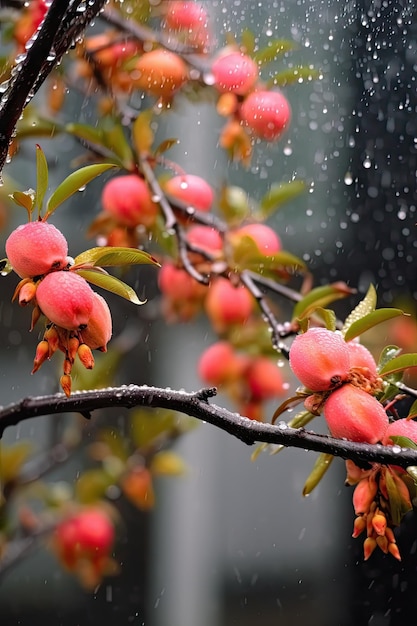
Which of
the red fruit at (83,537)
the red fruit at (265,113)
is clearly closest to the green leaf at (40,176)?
the red fruit at (265,113)

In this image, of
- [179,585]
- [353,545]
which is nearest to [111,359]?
[353,545]

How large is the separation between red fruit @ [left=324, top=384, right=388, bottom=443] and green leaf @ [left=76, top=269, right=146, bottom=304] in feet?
0.30

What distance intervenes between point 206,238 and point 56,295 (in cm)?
47

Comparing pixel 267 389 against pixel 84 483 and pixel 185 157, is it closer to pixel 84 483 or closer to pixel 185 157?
pixel 84 483

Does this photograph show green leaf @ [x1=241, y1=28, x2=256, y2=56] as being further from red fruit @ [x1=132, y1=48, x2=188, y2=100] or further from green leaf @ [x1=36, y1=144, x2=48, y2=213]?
green leaf @ [x1=36, y1=144, x2=48, y2=213]

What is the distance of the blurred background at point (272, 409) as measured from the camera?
4.45 ft

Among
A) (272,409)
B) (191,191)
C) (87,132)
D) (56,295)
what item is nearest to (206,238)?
(191,191)

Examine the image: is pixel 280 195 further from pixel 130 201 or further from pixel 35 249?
pixel 35 249

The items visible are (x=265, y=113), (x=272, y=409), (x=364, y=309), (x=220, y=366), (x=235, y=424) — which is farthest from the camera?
(x=272, y=409)

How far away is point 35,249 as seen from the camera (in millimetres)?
319

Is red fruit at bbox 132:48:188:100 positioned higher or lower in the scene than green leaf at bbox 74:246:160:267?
higher

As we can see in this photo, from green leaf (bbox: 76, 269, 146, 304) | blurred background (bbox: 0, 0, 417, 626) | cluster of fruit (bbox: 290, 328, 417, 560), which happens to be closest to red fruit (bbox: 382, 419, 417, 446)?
cluster of fruit (bbox: 290, 328, 417, 560)

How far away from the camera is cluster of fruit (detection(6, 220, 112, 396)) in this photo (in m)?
0.30

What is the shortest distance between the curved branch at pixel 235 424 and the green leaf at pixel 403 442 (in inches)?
0.6
